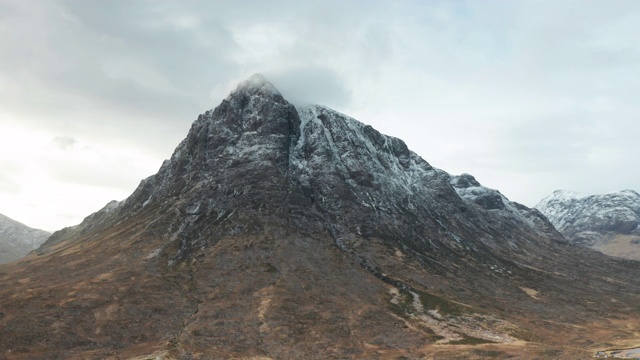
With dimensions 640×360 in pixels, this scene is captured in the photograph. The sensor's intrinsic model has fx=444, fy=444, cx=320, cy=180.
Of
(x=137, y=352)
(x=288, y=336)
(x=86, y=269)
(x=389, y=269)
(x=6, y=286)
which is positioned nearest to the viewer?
(x=137, y=352)

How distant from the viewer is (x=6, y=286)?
150 metres

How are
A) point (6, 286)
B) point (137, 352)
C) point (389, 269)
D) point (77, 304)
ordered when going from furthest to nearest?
point (389, 269)
point (6, 286)
point (77, 304)
point (137, 352)

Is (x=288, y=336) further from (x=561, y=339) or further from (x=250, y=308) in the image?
(x=561, y=339)

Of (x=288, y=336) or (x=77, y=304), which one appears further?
(x=77, y=304)

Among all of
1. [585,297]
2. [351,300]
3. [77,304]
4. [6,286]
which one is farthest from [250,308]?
[585,297]

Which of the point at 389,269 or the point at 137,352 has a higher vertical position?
the point at 389,269

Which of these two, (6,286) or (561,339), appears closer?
(561,339)

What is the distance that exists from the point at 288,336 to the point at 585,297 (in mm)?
148933

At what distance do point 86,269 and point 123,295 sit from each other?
3682cm

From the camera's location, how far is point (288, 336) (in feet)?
395

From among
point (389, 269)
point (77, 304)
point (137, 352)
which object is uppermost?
point (389, 269)

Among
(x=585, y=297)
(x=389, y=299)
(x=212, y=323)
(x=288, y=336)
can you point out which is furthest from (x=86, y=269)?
(x=585, y=297)

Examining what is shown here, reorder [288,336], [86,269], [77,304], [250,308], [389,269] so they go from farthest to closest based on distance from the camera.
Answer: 1. [389,269]
2. [86,269]
3. [250,308]
4. [77,304]
5. [288,336]

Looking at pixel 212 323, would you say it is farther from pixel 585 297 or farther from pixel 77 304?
pixel 585 297
